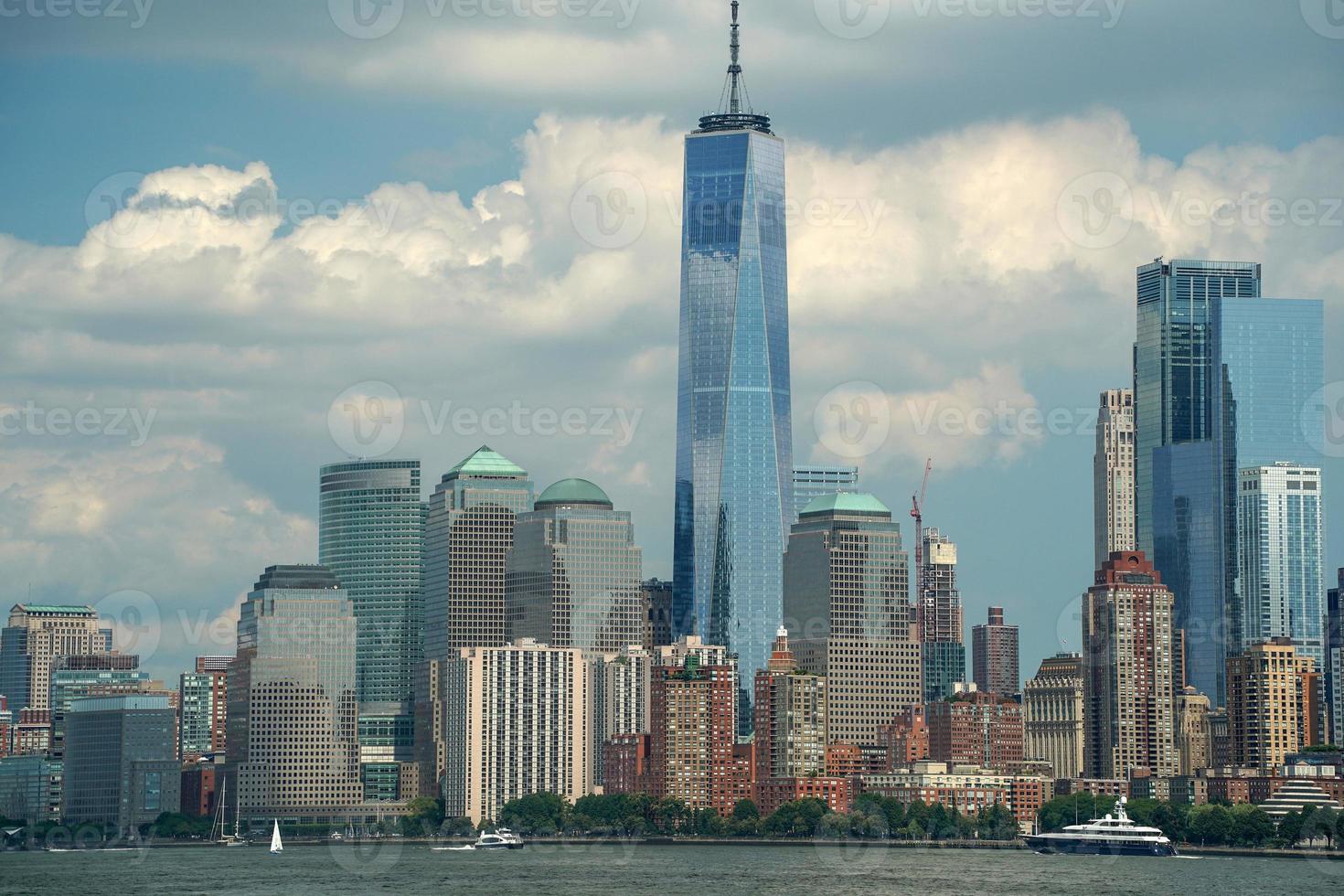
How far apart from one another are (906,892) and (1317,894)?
32.5 meters

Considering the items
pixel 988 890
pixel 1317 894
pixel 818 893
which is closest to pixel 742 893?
pixel 818 893

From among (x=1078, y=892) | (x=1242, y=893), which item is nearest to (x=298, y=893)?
(x=1078, y=892)

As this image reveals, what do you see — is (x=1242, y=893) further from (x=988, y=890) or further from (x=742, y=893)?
(x=742, y=893)

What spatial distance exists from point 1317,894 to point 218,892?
8674cm

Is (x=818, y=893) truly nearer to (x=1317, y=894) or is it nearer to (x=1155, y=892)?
(x=1155, y=892)

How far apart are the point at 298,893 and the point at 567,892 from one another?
21.4 meters

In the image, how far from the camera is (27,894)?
199 meters

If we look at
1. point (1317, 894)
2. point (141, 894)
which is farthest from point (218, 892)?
point (1317, 894)

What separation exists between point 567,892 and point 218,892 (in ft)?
91.4

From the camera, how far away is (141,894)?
7815 inches

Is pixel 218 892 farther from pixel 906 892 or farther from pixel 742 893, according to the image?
pixel 906 892

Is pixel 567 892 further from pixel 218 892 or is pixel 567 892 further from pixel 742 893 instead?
pixel 218 892

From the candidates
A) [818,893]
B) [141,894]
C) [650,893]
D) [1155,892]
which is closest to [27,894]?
[141,894]

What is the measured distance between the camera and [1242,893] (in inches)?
7795
